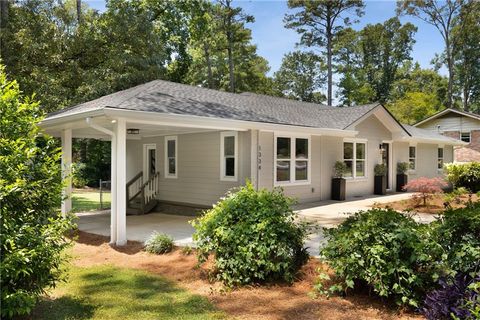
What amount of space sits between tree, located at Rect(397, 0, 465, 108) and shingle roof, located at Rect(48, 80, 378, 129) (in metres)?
25.3

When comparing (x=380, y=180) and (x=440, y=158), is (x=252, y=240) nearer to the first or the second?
(x=380, y=180)

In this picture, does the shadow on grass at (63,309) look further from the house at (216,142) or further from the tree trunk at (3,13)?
the tree trunk at (3,13)

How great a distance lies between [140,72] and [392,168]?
14678 mm

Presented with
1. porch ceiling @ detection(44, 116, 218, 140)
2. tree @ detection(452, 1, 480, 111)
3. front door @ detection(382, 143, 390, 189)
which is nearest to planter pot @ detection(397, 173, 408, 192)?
front door @ detection(382, 143, 390, 189)

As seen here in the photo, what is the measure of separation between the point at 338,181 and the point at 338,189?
294mm

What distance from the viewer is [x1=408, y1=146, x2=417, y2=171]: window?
18.7 meters

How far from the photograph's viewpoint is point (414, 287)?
3.92 meters

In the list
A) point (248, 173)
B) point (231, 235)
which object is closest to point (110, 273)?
point (231, 235)

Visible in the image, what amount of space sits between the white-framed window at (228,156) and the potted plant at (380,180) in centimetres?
776

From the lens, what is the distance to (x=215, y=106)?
35.9 feet

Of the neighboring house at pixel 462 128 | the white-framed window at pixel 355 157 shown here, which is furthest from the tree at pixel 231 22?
the neighboring house at pixel 462 128

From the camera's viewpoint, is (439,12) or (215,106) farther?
(439,12)

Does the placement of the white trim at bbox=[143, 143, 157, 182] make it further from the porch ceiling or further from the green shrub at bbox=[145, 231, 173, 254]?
the green shrub at bbox=[145, 231, 173, 254]

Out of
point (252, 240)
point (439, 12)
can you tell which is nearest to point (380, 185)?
point (252, 240)
